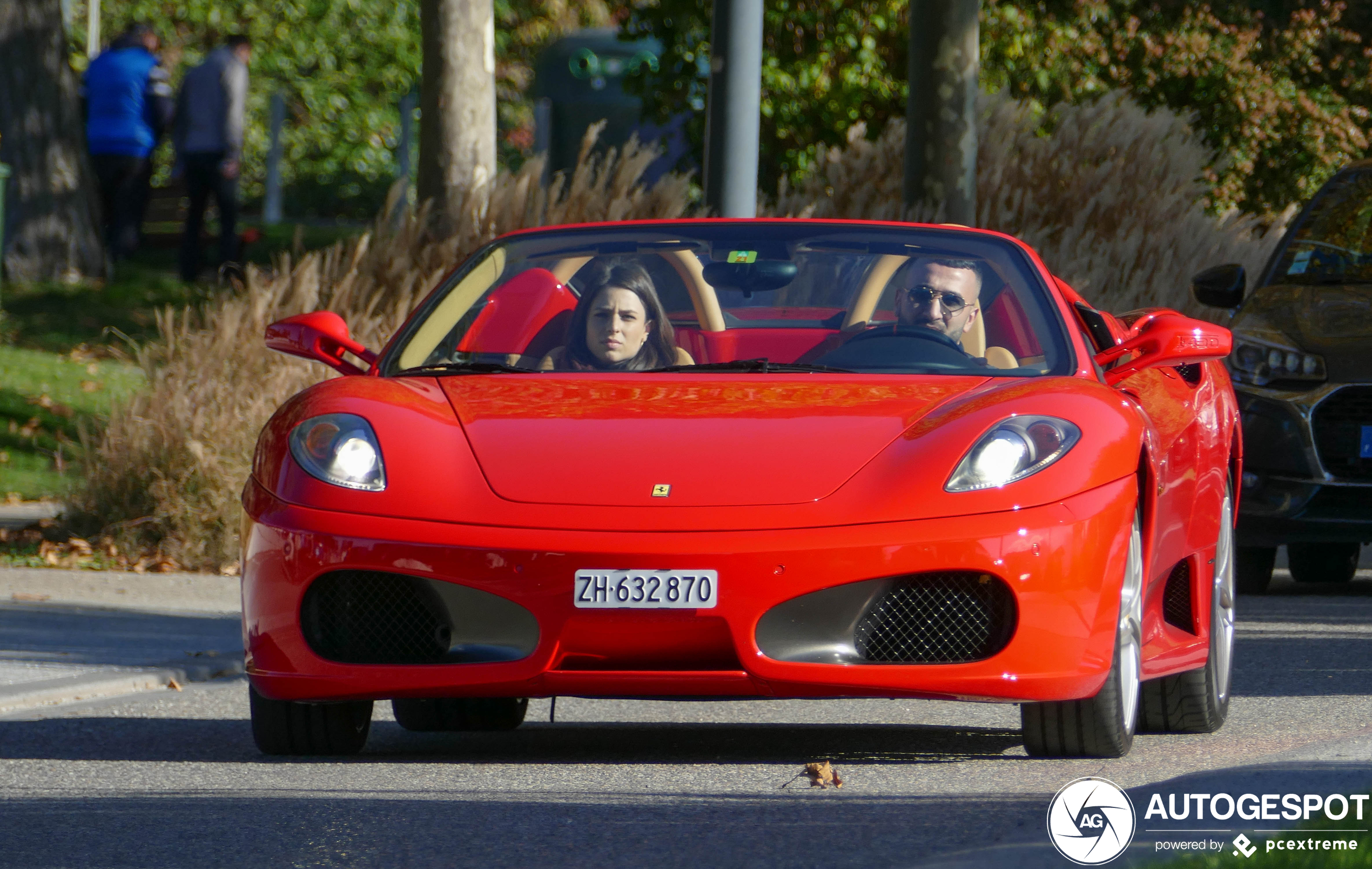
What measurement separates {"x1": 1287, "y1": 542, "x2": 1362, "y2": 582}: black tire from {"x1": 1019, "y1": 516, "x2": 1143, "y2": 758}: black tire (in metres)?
5.43

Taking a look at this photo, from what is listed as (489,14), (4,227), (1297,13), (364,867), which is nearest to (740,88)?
(489,14)

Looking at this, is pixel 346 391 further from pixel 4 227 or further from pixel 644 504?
pixel 4 227

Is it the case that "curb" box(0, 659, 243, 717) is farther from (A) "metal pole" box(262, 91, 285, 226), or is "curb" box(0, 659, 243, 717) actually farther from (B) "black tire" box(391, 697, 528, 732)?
(A) "metal pole" box(262, 91, 285, 226)

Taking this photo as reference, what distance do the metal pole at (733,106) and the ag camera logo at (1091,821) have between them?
6.27 metres

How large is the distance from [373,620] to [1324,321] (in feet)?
18.9

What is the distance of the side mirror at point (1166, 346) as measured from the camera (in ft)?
19.4

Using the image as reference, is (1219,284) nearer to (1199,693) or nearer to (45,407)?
(1199,693)

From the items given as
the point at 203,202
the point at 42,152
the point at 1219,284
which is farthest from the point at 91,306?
the point at 1219,284

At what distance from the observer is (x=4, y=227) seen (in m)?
17.4

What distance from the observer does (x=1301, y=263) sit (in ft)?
34.3

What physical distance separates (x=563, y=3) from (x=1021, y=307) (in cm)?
3380

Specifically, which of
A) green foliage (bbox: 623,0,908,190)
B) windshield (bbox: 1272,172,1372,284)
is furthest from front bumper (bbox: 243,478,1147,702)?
green foliage (bbox: 623,0,908,190)

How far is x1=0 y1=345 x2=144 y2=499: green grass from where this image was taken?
40.9 ft

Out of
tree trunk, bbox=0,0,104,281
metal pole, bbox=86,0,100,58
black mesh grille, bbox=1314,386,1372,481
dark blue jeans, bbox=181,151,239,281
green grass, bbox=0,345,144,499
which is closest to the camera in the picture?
black mesh grille, bbox=1314,386,1372,481
